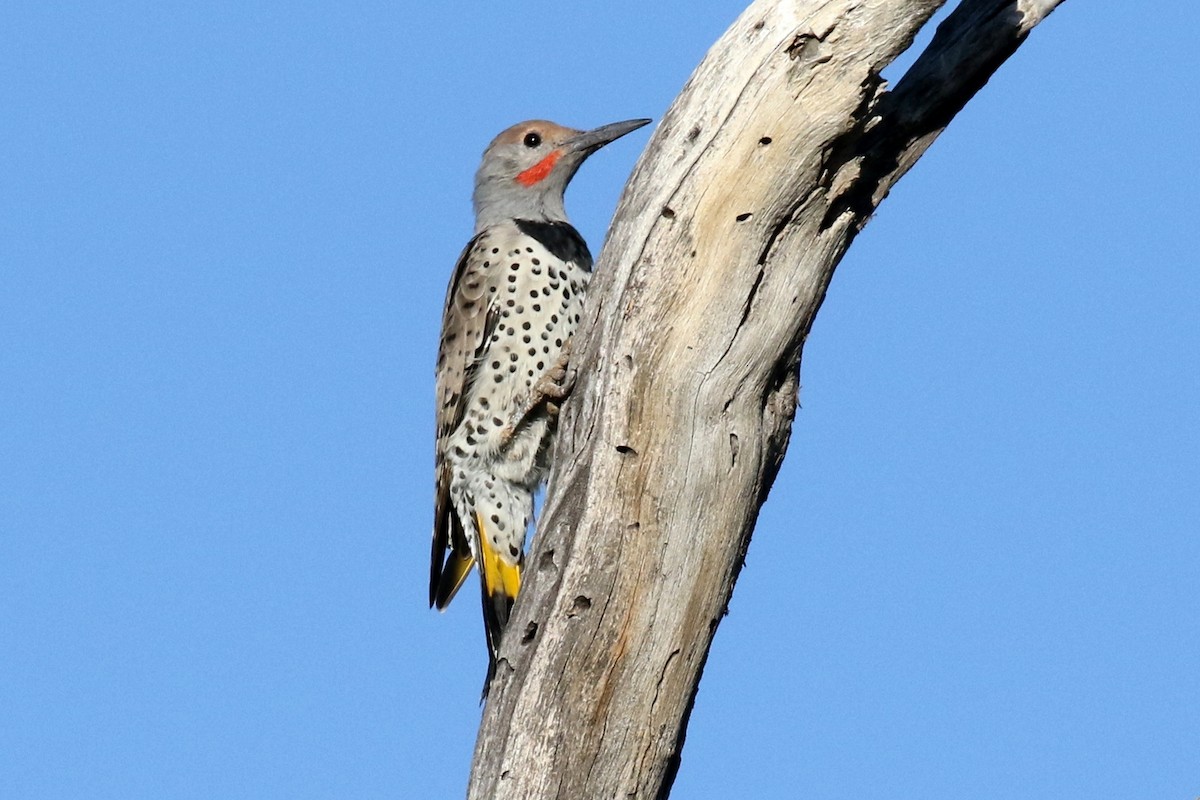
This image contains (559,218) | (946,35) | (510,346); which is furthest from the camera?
(559,218)

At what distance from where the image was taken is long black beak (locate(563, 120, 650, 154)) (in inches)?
275

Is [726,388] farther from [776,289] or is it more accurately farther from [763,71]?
[763,71]

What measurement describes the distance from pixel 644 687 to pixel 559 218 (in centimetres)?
322

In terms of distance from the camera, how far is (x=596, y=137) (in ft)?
23.0

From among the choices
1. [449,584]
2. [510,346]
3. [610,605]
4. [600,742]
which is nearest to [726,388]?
[610,605]

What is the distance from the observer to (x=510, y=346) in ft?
20.9

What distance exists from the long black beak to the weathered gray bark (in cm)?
250

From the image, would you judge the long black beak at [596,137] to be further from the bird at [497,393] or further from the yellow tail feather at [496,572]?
the yellow tail feather at [496,572]

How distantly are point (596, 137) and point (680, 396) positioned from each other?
2924mm

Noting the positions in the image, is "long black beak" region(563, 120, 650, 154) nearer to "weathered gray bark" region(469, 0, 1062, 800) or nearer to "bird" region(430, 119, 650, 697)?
"bird" region(430, 119, 650, 697)

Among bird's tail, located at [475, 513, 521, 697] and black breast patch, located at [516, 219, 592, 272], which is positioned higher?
black breast patch, located at [516, 219, 592, 272]

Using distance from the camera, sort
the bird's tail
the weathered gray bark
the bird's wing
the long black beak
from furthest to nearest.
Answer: the long black beak
the bird's wing
the bird's tail
the weathered gray bark

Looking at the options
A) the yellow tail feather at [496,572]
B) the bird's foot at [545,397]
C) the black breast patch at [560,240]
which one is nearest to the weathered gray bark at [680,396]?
the bird's foot at [545,397]

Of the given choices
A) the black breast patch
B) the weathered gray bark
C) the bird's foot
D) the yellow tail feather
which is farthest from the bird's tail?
the weathered gray bark
